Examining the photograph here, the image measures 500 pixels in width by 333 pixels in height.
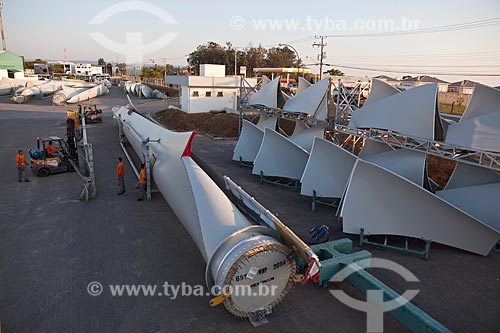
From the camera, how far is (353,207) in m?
8.82

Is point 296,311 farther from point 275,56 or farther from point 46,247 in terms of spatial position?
point 275,56

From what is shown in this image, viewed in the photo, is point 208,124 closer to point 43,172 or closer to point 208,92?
point 208,92

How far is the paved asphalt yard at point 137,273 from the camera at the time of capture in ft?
18.8

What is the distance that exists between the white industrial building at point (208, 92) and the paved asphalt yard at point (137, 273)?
797 inches

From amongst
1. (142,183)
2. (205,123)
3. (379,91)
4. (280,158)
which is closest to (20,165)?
(142,183)

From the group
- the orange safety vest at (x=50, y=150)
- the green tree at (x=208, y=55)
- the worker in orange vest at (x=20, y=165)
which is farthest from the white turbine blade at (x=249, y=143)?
the green tree at (x=208, y=55)

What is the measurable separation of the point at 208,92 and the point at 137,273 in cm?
2680

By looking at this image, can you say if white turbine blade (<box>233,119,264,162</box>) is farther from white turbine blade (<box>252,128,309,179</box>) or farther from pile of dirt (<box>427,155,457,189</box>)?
pile of dirt (<box>427,155,457,189</box>)

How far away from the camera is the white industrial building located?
3088cm

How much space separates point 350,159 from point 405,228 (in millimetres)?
2866

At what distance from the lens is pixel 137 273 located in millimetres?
7051

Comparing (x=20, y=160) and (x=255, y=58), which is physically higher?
(x=255, y=58)

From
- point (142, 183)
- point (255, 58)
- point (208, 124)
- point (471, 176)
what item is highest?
point (255, 58)

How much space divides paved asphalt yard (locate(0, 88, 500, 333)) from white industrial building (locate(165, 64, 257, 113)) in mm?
20235
